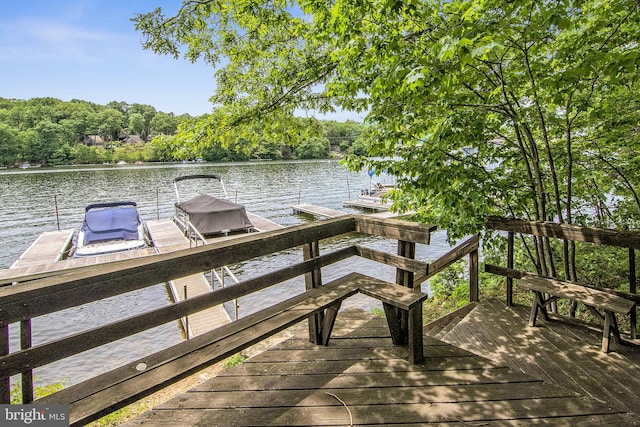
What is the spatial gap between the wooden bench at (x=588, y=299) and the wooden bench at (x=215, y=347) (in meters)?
1.64

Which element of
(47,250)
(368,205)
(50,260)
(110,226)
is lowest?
(50,260)

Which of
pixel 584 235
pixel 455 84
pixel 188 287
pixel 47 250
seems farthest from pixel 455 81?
pixel 47 250

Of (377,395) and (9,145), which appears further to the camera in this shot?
(9,145)

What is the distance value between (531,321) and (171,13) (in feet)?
17.6

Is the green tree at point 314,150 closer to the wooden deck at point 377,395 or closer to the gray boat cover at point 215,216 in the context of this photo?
the gray boat cover at point 215,216

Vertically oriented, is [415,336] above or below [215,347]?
below

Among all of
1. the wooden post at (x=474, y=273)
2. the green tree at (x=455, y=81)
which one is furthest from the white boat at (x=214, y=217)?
the wooden post at (x=474, y=273)

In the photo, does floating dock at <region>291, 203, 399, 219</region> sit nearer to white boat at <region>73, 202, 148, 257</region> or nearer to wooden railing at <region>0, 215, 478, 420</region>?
white boat at <region>73, 202, 148, 257</region>

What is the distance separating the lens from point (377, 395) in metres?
1.96

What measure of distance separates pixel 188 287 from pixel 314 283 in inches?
316

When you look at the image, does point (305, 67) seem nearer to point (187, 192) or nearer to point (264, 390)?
point (264, 390)

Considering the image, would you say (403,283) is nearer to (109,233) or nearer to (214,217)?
(214,217)

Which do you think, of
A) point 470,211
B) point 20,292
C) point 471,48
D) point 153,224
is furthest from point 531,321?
point 153,224

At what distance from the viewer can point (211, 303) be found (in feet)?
6.07
